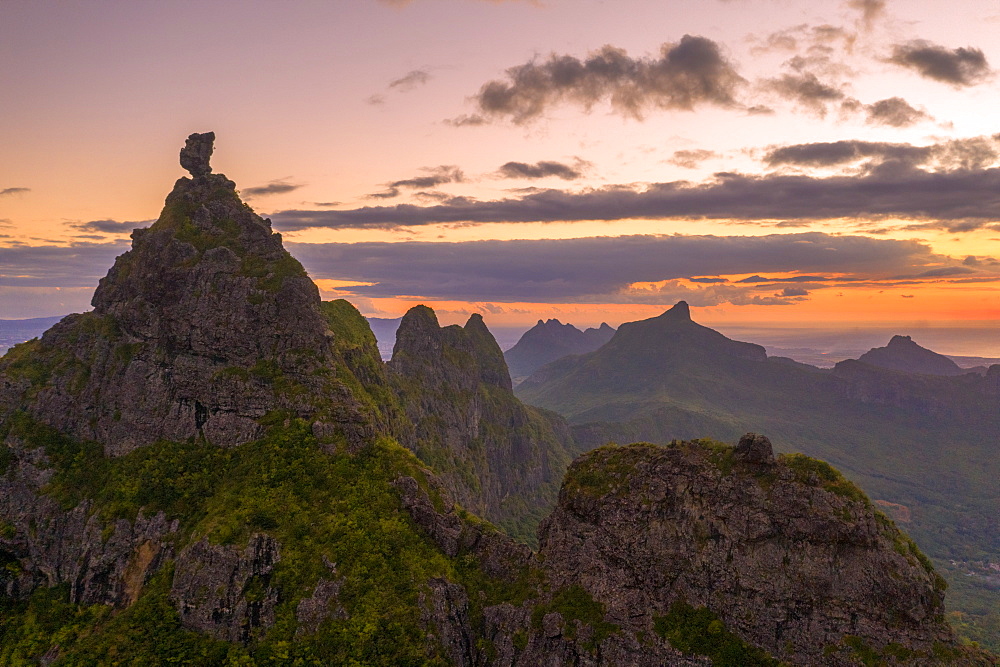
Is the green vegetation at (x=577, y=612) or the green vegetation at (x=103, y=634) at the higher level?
the green vegetation at (x=577, y=612)

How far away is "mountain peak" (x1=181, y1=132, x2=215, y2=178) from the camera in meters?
74.2

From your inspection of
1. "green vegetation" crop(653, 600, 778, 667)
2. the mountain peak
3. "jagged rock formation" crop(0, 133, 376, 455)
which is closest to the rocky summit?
"green vegetation" crop(653, 600, 778, 667)

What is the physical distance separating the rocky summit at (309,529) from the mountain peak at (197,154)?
3.64 meters

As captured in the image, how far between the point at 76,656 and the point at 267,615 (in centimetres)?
1868

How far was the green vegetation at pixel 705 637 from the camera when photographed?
38844 mm

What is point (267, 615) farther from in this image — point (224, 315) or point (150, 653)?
point (224, 315)

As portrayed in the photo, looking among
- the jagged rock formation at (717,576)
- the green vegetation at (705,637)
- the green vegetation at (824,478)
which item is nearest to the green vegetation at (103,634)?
the jagged rock formation at (717,576)

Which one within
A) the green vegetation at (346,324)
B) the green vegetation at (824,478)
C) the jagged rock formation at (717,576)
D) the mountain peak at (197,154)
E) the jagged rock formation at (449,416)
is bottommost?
the jagged rock formation at (449,416)

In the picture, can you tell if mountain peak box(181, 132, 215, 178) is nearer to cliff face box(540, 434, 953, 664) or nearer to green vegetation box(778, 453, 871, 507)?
cliff face box(540, 434, 953, 664)

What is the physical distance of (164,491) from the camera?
5488cm

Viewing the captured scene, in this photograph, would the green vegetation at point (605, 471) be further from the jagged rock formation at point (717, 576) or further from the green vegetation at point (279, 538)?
the green vegetation at point (279, 538)

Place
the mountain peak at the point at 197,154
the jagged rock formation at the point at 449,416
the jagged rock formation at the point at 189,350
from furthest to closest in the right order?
the jagged rock formation at the point at 449,416, the mountain peak at the point at 197,154, the jagged rock formation at the point at 189,350

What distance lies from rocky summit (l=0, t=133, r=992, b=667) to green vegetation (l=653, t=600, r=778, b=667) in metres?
0.17

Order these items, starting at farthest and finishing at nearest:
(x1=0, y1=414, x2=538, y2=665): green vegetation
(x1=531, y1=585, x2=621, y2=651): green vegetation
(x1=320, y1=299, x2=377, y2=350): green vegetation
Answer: (x1=320, y1=299, x2=377, y2=350): green vegetation, (x1=0, y1=414, x2=538, y2=665): green vegetation, (x1=531, y1=585, x2=621, y2=651): green vegetation
